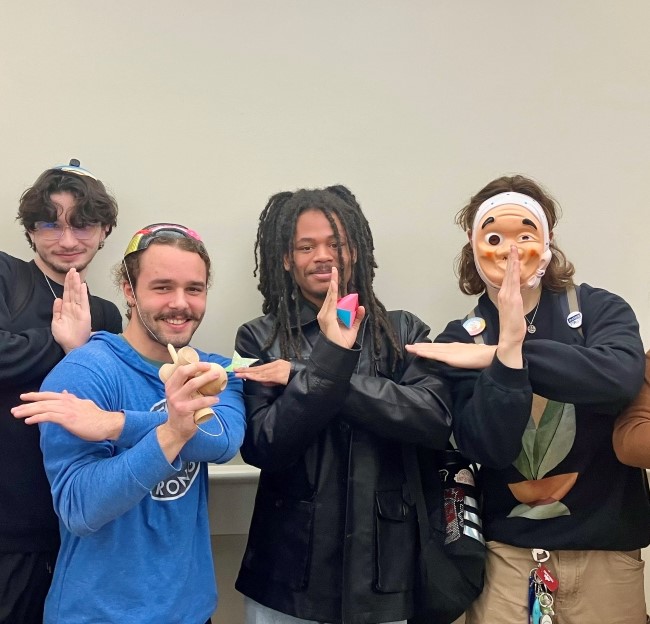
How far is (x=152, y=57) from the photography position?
6.09ft

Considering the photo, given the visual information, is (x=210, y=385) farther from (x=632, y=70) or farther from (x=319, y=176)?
(x=632, y=70)

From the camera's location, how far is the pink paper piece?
1294 mm

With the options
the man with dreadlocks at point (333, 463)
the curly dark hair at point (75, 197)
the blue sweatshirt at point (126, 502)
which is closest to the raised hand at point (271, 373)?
the man with dreadlocks at point (333, 463)

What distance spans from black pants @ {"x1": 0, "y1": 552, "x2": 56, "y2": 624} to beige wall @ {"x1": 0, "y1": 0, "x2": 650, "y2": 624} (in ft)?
1.83

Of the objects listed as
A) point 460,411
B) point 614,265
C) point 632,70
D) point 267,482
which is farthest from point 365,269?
point 632,70

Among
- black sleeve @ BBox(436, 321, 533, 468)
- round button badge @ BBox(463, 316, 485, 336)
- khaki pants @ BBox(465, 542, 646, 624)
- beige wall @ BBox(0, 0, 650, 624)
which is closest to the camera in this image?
black sleeve @ BBox(436, 321, 533, 468)

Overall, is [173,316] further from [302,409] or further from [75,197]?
[75,197]

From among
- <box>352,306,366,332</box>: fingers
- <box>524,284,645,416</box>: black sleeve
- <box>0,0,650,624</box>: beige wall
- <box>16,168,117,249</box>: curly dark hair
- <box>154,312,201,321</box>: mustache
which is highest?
<box>0,0,650,624</box>: beige wall

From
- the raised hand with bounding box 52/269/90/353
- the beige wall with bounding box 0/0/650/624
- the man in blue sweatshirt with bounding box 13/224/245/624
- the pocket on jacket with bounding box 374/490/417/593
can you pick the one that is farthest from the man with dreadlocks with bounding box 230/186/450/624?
the beige wall with bounding box 0/0/650/624

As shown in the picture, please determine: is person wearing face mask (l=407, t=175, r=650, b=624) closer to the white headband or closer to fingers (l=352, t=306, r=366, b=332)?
the white headband

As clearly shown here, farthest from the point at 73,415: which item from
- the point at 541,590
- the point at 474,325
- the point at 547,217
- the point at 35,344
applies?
the point at 547,217

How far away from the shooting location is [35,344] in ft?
4.37

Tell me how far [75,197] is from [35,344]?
43 cm

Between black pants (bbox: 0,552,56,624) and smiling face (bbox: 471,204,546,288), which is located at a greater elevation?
smiling face (bbox: 471,204,546,288)
